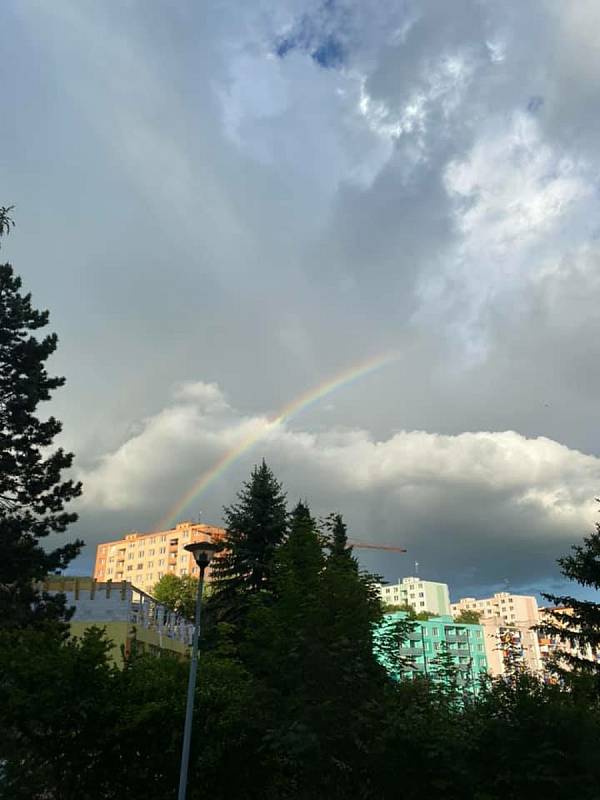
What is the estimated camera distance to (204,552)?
Result: 41.0ft

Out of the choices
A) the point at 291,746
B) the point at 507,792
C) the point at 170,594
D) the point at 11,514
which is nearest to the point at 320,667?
the point at 291,746

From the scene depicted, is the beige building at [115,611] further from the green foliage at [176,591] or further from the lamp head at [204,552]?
the green foliage at [176,591]

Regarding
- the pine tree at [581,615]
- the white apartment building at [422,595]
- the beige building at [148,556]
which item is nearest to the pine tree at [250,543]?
the pine tree at [581,615]

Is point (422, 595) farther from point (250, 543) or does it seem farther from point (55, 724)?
point (55, 724)

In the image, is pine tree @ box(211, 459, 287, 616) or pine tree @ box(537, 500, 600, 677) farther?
pine tree @ box(211, 459, 287, 616)

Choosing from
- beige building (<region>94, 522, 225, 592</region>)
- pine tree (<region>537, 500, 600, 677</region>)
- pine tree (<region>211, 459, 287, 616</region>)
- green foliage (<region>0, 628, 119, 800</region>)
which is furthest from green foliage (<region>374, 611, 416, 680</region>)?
beige building (<region>94, 522, 225, 592</region>)

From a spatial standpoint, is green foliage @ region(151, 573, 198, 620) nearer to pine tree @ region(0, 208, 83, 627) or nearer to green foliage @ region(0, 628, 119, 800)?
pine tree @ region(0, 208, 83, 627)

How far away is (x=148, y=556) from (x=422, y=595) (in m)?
70.4

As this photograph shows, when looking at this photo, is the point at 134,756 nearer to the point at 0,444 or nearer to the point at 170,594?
the point at 0,444

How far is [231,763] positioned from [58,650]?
12.0 ft

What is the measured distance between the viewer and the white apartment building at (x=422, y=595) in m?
164

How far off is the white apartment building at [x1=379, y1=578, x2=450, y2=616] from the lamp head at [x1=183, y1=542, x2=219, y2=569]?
515 ft

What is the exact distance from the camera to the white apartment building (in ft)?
537

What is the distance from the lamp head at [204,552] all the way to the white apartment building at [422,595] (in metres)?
157
